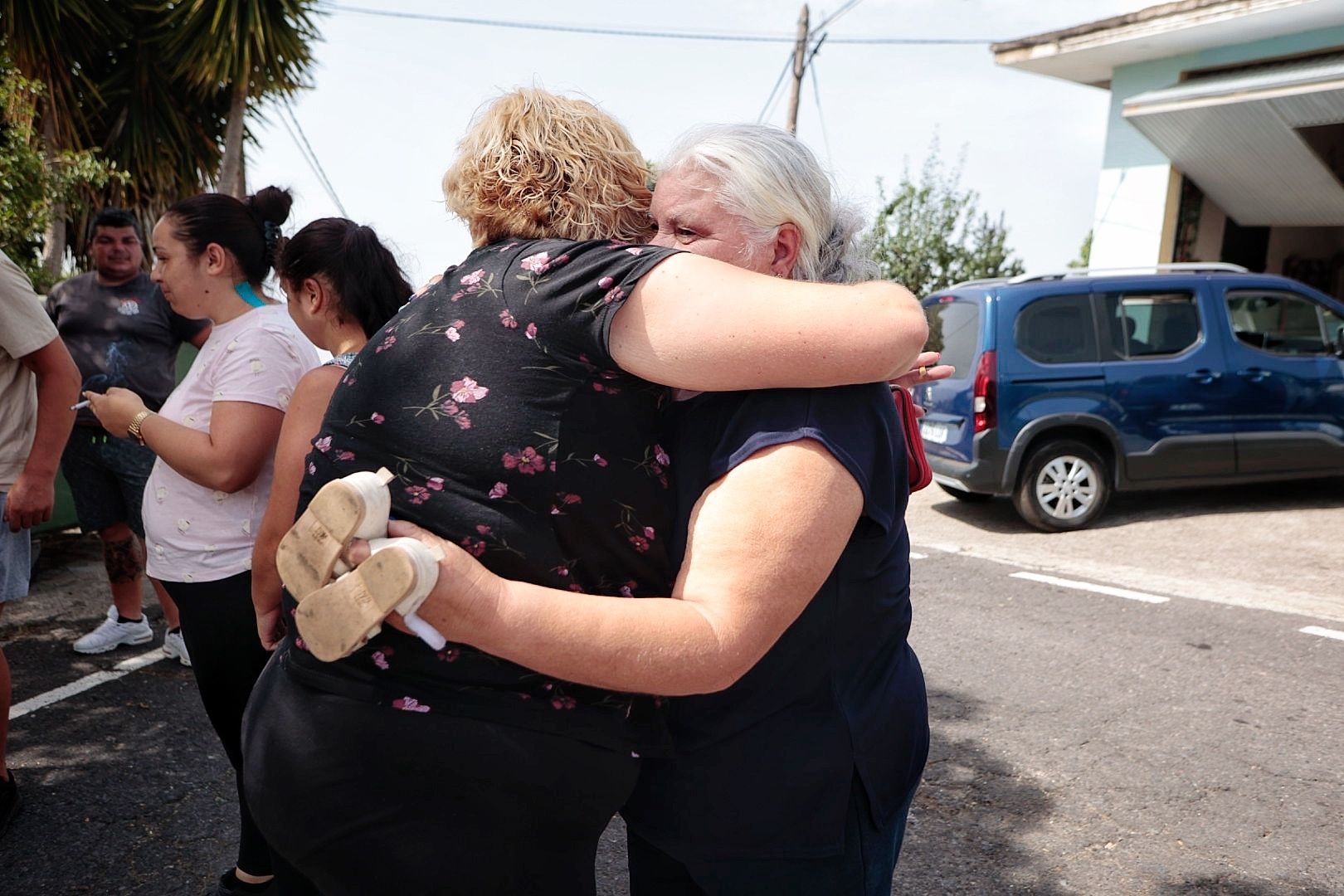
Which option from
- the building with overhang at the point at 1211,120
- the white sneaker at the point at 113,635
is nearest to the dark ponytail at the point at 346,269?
the white sneaker at the point at 113,635

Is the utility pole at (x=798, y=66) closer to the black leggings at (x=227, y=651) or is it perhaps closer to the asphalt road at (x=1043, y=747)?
the asphalt road at (x=1043, y=747)

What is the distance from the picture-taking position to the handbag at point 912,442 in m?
1.55

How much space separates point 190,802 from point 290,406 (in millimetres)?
2082

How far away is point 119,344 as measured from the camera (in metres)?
5.57

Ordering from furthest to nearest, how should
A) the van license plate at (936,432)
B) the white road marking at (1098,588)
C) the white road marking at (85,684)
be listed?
the van license plate at (936,432)
the white road marking at (1098,588)
the white road marking at (85,684)

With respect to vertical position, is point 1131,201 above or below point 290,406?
above

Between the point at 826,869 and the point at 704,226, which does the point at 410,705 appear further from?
the point at 704,226

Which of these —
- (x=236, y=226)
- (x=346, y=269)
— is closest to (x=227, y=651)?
(x=346, y=269)

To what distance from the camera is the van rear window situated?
8.13 metres

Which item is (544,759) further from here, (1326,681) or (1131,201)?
(1131,201)

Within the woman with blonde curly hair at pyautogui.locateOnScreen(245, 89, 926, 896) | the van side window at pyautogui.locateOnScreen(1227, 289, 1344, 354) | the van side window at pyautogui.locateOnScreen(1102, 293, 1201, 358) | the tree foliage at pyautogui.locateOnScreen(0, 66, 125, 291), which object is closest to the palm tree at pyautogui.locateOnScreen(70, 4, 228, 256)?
the tree foliage at pyautogui.locateOnScreen(0, 66, 125, 291)

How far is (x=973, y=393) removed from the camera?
8.04 m

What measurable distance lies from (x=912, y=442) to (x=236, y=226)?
198 centimetres

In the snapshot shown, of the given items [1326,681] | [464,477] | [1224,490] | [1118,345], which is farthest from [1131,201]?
[464,477]
